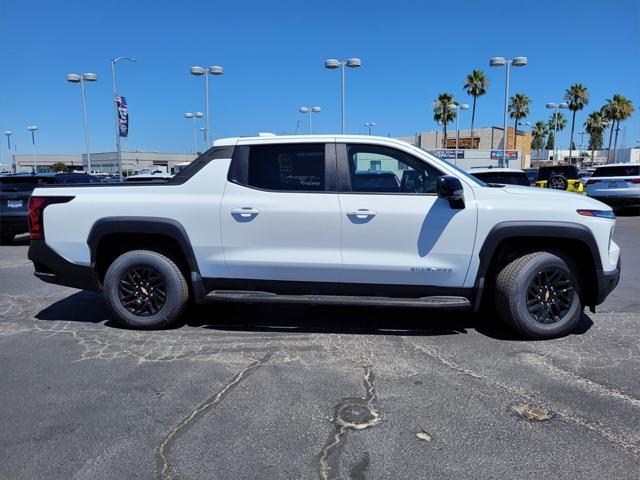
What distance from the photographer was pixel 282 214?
473cm

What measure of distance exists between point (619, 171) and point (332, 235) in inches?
635

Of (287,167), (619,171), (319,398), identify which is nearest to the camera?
(319,398)

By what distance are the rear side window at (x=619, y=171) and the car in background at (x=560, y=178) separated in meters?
0.87

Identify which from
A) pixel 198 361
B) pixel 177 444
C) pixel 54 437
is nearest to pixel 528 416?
pixel 177 444

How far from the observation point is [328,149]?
193 inches

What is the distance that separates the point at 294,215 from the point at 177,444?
2.26 metres

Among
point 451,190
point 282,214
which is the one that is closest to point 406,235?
point 451,190

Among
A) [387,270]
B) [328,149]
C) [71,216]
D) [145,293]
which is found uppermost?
[328,149]

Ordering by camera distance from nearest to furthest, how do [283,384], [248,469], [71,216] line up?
1. [248,469]
2. [283,384]
3. [71,216]

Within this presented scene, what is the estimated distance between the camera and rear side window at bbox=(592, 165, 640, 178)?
16953 mm

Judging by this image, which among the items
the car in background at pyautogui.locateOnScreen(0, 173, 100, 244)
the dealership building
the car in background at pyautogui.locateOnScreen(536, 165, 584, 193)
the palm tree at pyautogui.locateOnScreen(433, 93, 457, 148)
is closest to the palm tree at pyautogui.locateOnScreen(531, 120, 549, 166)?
the palm tree at pyautogui.locateOnScreen(433, 93, 457, 148)

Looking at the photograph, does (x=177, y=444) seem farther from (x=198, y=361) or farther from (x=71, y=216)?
(x=71, y=216)

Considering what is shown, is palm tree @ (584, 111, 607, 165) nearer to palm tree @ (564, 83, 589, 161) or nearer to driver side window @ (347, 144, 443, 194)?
palm tree @ (564, 83, 589, 161)

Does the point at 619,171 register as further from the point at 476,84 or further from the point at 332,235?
the point at 476,84
